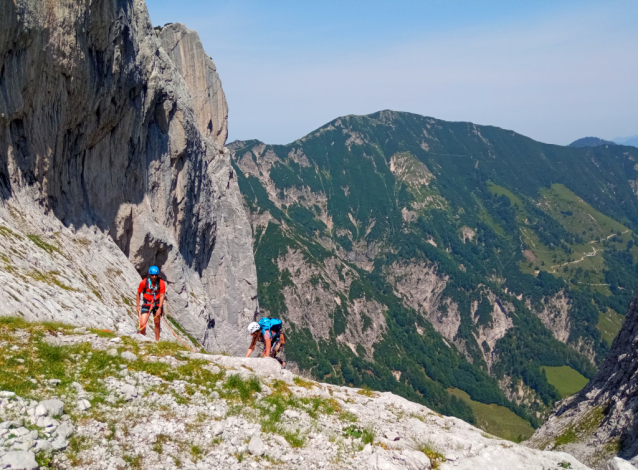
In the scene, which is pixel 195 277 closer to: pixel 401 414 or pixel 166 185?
pixel 166 185

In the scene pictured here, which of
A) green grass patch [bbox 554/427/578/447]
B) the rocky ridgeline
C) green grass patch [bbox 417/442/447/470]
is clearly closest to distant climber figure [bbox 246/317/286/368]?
the rocky ridgeline

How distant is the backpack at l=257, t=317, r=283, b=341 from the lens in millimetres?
24219

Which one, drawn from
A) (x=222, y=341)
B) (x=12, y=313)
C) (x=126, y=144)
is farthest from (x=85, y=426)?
(x=222, y=341)

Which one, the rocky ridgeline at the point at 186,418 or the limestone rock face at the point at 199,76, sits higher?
the limestone rock face at the point at 199,76

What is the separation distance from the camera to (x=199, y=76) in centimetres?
7669

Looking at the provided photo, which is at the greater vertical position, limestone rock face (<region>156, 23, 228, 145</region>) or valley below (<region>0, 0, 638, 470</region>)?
limestone rock face (<region>156, 23, 228, 145</region>)

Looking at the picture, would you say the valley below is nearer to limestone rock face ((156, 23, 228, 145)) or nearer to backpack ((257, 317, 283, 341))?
backpack ((257, 317, 283, 341))

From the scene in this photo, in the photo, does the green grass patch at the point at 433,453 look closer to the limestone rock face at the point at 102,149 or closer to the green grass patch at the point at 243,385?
the green grass patch at the point at 243,385

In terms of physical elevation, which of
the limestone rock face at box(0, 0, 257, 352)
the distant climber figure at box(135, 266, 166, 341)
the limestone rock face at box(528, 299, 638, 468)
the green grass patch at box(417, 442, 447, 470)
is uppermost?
the limestone rock face at box(0, 0, 257, 352)

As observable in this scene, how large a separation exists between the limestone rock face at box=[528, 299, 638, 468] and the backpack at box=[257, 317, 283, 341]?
31065 millimetres

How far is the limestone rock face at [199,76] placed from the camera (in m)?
73.8

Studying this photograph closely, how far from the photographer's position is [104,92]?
3547 cm

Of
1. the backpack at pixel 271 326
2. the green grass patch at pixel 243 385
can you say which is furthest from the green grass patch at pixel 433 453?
the backpack at pixel 271 326

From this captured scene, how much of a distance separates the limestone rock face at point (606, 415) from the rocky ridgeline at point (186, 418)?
29.2 meters
